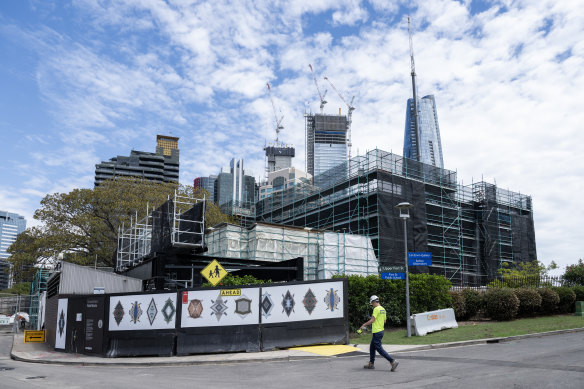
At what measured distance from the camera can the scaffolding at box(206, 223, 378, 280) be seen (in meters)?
34.4

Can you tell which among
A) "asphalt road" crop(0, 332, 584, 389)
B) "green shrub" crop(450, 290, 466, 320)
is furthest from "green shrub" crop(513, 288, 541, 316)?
"asphalt road" crop(0, 332, 584, 389)

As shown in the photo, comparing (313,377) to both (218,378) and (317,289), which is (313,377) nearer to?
(218,378)

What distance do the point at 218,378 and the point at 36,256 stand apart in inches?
1394

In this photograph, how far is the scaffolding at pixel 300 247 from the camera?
1356 inches

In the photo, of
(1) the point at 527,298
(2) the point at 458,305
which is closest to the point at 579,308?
(1) the point at 527,298

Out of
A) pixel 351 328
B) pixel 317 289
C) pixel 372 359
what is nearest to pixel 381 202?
pixel 351 328

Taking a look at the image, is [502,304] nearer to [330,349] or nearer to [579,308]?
[579,308]

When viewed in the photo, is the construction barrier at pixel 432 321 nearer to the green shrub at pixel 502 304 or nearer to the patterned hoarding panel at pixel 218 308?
the green shrub at pixel 502 304

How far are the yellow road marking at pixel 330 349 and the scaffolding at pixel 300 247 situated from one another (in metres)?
19.7

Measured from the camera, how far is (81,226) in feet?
133

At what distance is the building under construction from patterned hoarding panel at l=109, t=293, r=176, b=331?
25.6 m

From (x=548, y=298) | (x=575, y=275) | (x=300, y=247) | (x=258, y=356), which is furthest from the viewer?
(x=300, y=247)

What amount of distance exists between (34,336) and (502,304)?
21449 mm

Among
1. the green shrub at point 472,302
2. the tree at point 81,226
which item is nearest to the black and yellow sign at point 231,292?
the green shrub at point 472,302
